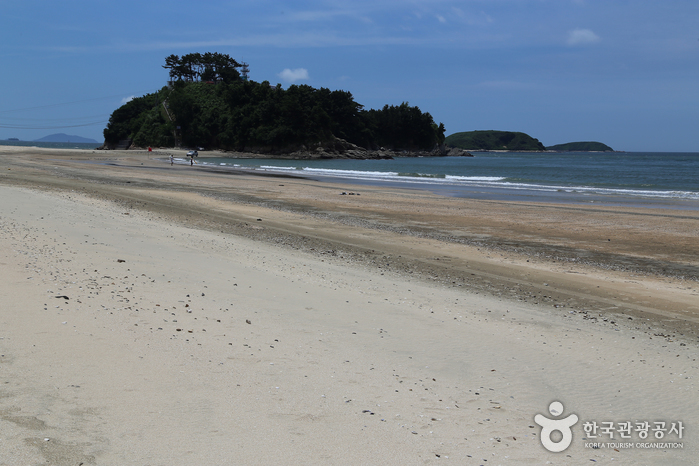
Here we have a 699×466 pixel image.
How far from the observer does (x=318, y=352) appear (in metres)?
4.79

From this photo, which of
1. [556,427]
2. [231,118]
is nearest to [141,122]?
[231,118]

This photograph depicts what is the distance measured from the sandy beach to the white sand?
0.02 meters

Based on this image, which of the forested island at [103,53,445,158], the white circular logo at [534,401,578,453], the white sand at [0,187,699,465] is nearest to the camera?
the white sand at [0,187,699,465]

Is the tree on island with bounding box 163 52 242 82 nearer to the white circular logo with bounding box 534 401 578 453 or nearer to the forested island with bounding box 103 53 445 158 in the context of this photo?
the forested island with bounding box 103 53 445 158

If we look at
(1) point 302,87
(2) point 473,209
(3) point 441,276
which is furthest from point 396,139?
(3) point 441,276

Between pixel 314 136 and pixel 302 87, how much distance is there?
37.5 ft

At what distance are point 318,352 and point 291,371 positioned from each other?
0.55 m

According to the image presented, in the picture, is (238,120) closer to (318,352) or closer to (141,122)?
(141,122)

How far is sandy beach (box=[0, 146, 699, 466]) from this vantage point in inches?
129

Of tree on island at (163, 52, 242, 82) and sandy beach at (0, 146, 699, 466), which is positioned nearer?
sandy beach at (0, 146, 699, 466)

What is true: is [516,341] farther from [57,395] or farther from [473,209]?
[473,209]

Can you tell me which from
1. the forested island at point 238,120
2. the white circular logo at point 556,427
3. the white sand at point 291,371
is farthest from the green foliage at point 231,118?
the white circular logo at point 556,427

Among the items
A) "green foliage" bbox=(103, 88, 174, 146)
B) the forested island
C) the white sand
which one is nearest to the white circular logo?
the white sand

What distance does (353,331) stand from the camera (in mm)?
5555
